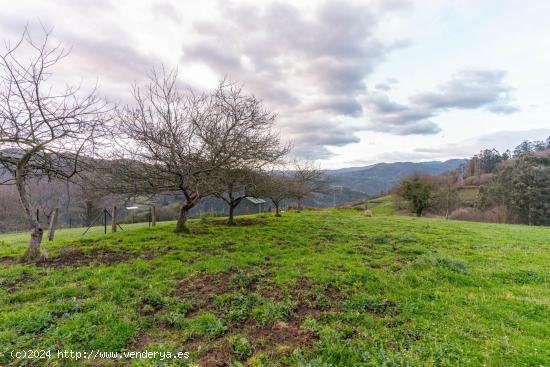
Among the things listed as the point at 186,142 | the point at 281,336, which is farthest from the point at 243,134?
the point at 281,336

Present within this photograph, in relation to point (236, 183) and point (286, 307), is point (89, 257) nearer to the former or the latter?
point (286, 307)

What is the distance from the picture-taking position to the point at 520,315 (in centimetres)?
428

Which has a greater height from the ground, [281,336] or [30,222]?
[30,222]

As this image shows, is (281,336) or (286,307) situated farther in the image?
(286,307)

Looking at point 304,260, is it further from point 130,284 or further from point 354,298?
point 130,284

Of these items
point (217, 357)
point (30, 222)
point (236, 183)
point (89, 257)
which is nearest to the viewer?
point (217, 357)

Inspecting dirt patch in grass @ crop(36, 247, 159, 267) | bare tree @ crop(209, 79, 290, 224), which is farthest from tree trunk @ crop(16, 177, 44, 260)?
bare tree @ crop(209, 79, 290, 224)

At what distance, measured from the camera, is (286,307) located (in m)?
4.53

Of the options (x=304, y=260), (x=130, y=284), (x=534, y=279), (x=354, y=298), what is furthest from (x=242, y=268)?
(x=534, y=279)

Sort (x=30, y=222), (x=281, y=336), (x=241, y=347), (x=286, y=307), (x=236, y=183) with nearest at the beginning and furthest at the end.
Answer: (x=241, y=347) < (x=281, y=336) < (x=286, y=307) < (x=30, y=222) < (x=236, y=183)

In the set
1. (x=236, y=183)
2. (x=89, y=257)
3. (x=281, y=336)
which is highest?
(x=236, y=183)

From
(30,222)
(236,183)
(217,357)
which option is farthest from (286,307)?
(236,183)

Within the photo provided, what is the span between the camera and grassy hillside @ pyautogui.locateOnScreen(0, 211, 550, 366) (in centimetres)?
341

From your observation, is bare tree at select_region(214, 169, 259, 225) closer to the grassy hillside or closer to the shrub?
the grassy hillside
